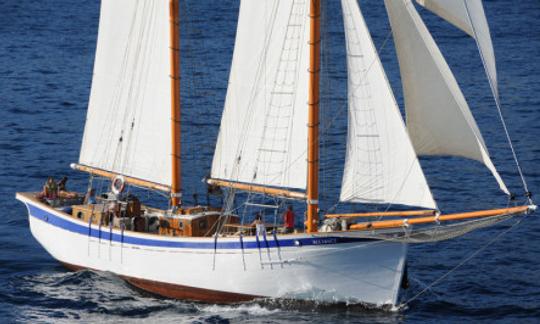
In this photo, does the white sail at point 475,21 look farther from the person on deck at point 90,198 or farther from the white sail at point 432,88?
the person on deck at point 90,198

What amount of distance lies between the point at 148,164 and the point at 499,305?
1779 centimetres

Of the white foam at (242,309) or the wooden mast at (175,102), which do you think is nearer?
the white foam at (242,309)

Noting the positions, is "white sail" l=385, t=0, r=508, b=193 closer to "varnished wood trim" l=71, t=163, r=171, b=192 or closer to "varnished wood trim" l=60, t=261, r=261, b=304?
"varnished wood trim" l=60, t=261, r=261, b=304

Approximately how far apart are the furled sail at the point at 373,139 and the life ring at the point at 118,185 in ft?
40.3

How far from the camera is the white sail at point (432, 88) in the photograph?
45.3m

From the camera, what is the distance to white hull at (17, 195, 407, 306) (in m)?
48.6

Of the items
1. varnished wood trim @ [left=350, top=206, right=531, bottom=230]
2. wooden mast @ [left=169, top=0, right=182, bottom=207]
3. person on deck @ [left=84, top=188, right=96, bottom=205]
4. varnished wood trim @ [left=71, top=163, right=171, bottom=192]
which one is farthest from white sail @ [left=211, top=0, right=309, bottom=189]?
person on deck @ [left=84, top=188, right=96, bottom=205]

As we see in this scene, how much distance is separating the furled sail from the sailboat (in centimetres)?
5

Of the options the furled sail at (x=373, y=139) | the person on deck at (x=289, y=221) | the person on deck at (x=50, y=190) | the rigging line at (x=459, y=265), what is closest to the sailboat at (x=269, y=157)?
the furled sail at (x=373, y=139)

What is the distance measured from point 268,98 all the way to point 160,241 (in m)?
7.85

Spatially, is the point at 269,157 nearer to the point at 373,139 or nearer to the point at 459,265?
the point at 373,139

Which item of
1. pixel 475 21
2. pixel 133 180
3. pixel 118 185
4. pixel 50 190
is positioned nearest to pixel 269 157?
pixel 118 185

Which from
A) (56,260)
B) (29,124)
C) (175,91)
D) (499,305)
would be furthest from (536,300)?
(29,124)

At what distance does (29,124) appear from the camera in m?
88.2
